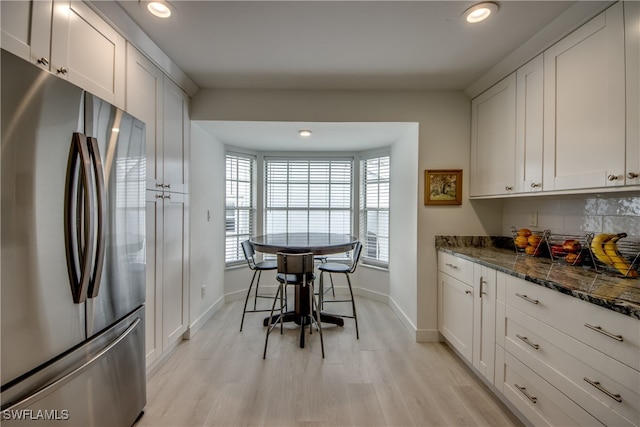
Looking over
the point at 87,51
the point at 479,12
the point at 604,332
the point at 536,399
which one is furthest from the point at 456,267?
the point at 87,51

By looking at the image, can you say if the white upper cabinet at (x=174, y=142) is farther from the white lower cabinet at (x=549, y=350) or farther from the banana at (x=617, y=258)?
the banana at (x=617, y=258)

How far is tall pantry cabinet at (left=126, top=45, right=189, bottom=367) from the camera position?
1.87 meters

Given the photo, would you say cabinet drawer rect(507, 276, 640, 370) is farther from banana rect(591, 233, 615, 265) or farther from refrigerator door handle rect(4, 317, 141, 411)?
refrigerator door handle rect(4, 317, 141, 411)

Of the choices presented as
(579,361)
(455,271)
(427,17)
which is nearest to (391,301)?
(455,271)

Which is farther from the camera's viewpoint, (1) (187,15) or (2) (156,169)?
(2) (156,169)

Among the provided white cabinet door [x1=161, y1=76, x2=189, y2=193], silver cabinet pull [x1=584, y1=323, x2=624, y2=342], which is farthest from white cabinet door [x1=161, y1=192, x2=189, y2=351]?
silver cabinet pull [x1=584, y1=323, x2=624, y2=342]

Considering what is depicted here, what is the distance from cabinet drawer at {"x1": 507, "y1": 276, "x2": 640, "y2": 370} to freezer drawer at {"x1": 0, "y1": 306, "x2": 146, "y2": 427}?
2179mm

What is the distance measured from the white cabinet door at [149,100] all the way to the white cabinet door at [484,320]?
8.14 feet

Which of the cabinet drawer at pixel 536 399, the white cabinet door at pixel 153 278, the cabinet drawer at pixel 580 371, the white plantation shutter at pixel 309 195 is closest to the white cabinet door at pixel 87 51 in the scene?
the white cabinet door at pixel 153 278

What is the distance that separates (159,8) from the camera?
1519 millimetres

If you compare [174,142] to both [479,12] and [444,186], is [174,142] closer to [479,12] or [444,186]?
[479,12]

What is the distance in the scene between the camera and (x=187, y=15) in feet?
5.16

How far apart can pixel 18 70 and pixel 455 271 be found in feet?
8.93

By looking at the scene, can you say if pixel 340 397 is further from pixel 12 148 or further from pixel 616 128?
pixel 616 128
